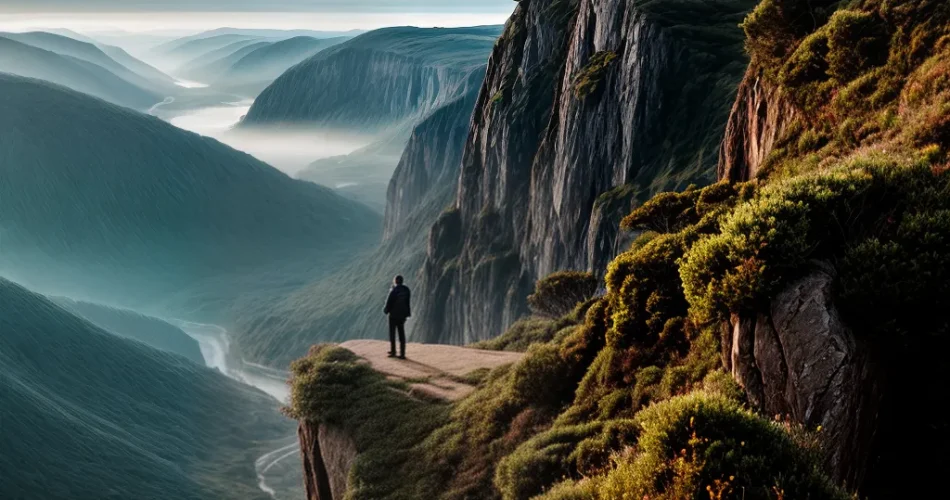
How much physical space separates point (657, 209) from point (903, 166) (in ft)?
42.2

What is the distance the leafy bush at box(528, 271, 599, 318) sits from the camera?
186ft

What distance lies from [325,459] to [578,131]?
6665 cm

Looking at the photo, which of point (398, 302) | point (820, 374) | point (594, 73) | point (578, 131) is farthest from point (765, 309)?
point (578, 131)

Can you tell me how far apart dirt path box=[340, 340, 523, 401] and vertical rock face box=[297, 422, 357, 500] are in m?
2.73

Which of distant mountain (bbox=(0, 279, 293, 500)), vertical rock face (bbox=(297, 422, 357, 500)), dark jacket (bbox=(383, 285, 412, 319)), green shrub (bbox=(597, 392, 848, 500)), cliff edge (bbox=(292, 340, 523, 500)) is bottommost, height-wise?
distant mountain (bbox=(0, 279, 293, 500))

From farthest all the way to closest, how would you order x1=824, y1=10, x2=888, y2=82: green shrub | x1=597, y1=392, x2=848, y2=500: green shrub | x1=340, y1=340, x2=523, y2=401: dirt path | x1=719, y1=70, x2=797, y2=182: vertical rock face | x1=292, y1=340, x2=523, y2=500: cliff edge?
x1=340, y1=340, x2=523, y2=401: dirt path → x1=292, y1=340, x2=523, y2=500: cliff edge → x1=719, y1=70, x2=797, y2=182: vertical rock face → x1=824, y1=10, x2=888, y2=82: green shrub → x1=597, y1=392, x2=848, y2=500: green shrub

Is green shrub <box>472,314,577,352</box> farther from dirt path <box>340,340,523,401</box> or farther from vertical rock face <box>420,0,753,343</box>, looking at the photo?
vertical rock face <box>420,0,753,343</box>

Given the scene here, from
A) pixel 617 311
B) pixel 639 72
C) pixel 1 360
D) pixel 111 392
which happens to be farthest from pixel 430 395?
pixel 111 392

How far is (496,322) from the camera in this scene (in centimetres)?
11469

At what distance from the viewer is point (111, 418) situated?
407ft

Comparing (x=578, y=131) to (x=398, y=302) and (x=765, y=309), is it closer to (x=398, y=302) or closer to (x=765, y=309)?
(x=398, y=302)

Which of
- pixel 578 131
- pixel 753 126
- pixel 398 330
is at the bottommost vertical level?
pixel 398 330

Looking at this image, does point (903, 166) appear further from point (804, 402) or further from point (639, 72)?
point (639, 72)

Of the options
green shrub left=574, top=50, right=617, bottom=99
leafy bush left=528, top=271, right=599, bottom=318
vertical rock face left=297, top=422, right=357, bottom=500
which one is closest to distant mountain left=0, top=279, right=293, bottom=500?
leafy bush left=528, top=271, right=599, bottom=318
